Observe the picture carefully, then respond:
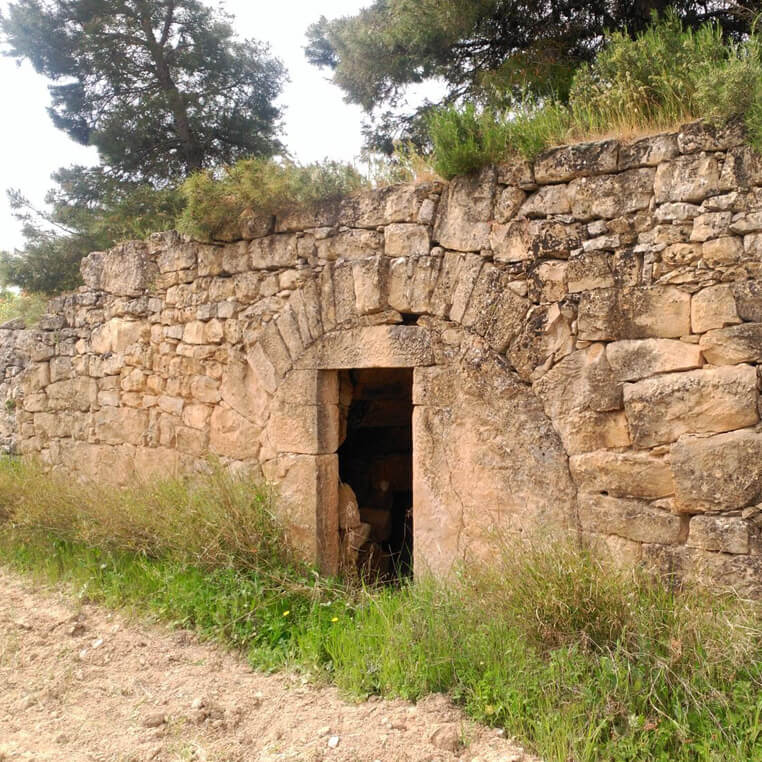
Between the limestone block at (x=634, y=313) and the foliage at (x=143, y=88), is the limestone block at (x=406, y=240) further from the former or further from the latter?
the foliage at (x=143, y=88)

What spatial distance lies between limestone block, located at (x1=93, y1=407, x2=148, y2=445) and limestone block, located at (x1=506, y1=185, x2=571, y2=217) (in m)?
3.70

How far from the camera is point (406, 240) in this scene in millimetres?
4430

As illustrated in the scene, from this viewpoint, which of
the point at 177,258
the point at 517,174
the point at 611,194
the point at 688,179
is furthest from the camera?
the point at 177,258

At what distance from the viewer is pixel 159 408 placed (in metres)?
5.89

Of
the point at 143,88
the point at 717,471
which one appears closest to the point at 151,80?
the point at 143,88

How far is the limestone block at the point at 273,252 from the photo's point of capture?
496 centimetres

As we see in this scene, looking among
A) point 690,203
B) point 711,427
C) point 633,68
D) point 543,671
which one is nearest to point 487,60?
point 633,68

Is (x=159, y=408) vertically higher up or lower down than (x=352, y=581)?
higher up

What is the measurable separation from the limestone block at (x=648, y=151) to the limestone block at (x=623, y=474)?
146 cm

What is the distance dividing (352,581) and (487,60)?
5.75 m

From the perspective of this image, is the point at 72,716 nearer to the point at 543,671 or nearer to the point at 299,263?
the point at 543,671

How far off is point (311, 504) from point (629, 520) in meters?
2.13

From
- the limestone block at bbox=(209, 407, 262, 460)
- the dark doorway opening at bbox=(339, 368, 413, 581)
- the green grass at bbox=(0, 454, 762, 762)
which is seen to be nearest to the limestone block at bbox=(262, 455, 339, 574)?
the green grass at bbox=(0, 454, 762, 762)

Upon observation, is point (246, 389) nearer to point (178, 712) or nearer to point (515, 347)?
point (515, 347)
